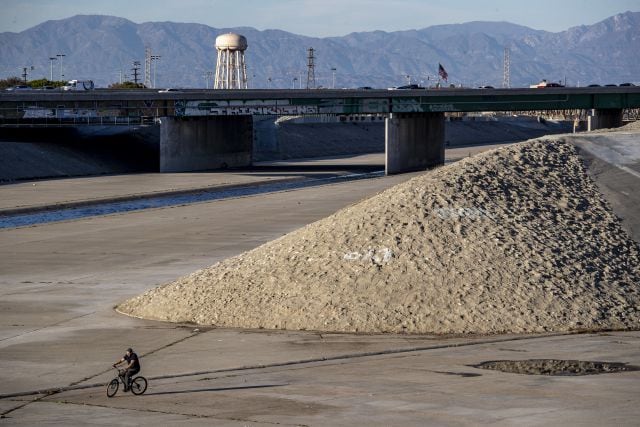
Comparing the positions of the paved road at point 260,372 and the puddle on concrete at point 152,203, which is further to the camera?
the puddle on concrete at point 152,203

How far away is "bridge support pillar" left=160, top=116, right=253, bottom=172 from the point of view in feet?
358

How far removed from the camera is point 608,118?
123625mm

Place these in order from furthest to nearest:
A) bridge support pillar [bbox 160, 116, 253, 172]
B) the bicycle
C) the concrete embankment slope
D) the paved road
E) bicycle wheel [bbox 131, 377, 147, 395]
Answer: bridge support pillar [bbox 160, 116, 253, 172], the concrete embankment slope, bicycle wheel [bbox 131, 377, 147, 395], the bicycle, the paved road

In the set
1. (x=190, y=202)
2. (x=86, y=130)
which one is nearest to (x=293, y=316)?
(x=190, y=202)

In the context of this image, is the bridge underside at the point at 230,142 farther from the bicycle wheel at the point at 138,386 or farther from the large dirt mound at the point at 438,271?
the bicycle wheel at the point at 138,386

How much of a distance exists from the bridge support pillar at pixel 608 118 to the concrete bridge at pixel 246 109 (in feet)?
1.25

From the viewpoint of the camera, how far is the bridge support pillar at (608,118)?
123 metres

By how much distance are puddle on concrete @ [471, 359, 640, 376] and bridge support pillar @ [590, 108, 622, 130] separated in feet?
323

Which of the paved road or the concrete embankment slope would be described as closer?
the paved road

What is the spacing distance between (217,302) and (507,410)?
13.6 meters

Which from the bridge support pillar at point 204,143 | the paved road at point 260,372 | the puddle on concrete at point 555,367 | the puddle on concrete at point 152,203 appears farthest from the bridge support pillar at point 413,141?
the puddle on concrete at point 555,367

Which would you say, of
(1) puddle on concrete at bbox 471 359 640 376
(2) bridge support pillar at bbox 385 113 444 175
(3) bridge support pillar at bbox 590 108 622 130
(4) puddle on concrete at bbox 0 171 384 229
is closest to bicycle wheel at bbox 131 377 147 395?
(1) puddle on concrete at bbox 471 359 640 376

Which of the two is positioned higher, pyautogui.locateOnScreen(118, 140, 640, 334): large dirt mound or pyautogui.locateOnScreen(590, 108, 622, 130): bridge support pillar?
pyautogui.locateOnScreen(590, 108, 622, 130): bridge support pillar

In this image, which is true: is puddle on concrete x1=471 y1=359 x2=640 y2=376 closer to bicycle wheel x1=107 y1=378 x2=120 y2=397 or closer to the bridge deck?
bicycle wheel x1=107 y1=378 x2=120 y2=397
